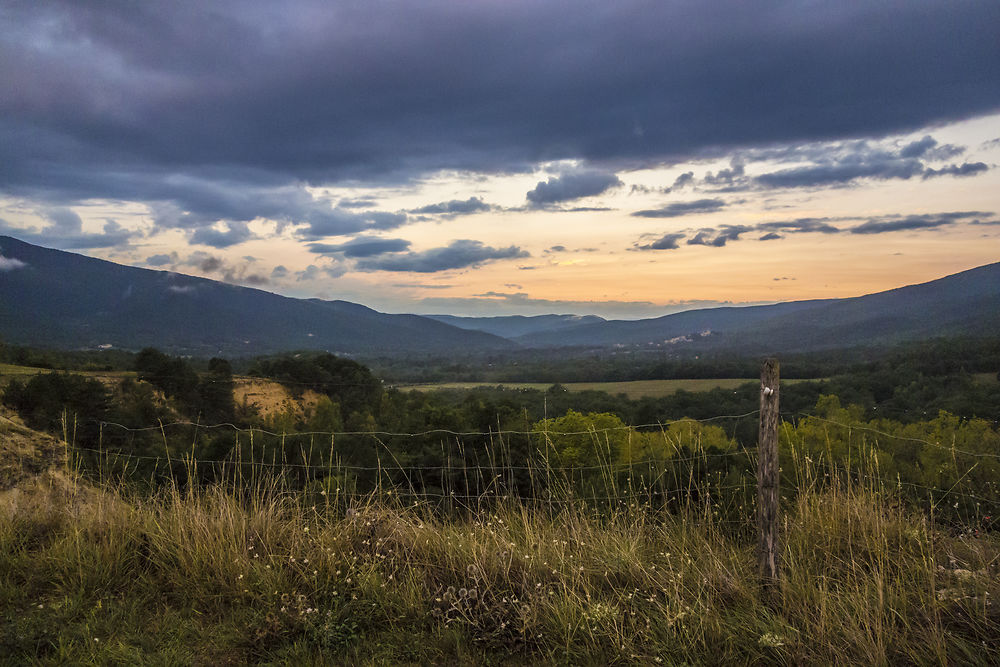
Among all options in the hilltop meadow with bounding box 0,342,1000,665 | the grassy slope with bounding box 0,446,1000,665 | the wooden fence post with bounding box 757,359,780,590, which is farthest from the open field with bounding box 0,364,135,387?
the wooden fence post with bounding box 757,359,780,590

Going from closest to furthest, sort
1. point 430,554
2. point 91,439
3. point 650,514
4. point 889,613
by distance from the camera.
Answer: point 889,613 < point 430,554 < point 650,514 < point 91,439

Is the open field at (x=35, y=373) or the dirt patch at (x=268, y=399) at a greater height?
the open field at (x=35, y=373)

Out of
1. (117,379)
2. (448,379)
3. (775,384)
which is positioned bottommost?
(448,379)

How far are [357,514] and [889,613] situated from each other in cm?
348

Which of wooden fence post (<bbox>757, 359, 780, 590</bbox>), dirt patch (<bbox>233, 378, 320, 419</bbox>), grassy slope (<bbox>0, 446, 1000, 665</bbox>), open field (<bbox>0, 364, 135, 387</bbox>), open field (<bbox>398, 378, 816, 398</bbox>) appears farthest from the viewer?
open field (<bbox>398, 378, 816, 398</bbox>)

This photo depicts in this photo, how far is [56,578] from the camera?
4.19 m

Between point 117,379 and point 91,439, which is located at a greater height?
point 117,379

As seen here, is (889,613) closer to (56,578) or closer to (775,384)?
(775,384)

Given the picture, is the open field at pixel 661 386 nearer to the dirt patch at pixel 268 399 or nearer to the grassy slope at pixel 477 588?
the dirt patch at pixel 268 399

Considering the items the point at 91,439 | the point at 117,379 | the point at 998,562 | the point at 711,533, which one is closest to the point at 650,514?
the point at 711,533

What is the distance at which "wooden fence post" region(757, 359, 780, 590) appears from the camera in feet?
12.7

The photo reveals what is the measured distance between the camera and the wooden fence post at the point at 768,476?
387 centimetres

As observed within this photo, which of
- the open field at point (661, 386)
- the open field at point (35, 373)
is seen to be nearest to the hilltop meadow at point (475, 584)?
the open field at point (35, 373)

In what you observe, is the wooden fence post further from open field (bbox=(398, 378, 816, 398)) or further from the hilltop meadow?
open field (bbox=(398, 378, 816, 398))
